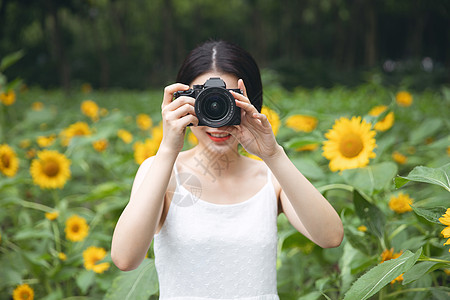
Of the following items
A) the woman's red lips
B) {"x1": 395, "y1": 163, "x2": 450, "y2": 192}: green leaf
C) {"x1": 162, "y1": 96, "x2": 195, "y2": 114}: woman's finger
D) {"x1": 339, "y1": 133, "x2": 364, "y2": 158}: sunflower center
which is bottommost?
{"x1": 339, "y1": 133, "x2": 364, "y2": 158}: sunflower center

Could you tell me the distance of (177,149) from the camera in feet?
3.66

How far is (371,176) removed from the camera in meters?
1.46

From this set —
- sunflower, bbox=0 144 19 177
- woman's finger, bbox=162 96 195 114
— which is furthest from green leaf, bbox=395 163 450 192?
sunflower, bbox=0 144 19 177

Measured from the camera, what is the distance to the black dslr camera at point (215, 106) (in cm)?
109

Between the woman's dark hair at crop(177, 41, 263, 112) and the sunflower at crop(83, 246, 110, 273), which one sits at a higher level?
the woman's dark hair at crop(177, 41, 263, 112)

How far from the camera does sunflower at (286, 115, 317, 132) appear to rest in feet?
8.14

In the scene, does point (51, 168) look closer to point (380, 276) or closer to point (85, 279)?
point (85, 279)

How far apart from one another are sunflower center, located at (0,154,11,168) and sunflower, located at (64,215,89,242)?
1.77 feet

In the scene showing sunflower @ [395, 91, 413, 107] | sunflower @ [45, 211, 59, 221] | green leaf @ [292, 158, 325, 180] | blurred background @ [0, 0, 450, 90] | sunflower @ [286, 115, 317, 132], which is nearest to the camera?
green leaf @ [292, 158, 325, 180]

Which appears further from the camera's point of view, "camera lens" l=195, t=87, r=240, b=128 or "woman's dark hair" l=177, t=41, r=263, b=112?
"woman's dark hair" l=177, t=41, r=263, b=112

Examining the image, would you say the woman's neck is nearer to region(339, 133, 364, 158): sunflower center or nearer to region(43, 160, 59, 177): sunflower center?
region(339, 133, 364, 158): sunflower center

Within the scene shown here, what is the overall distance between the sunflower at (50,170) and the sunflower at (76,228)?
280 millimetres

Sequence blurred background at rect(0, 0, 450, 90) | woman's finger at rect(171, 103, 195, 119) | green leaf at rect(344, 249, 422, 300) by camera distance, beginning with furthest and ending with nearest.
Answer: blurred background at rect(0, 0, 450, 90)
woman's finger at rect(171, 103, 195, 119)
green leaf at rect(344, 249, 422, 300)

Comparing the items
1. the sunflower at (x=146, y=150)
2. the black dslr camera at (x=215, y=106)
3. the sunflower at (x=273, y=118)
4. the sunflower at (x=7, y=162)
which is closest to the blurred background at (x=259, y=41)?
the sunflower at (x=273, y=118)
